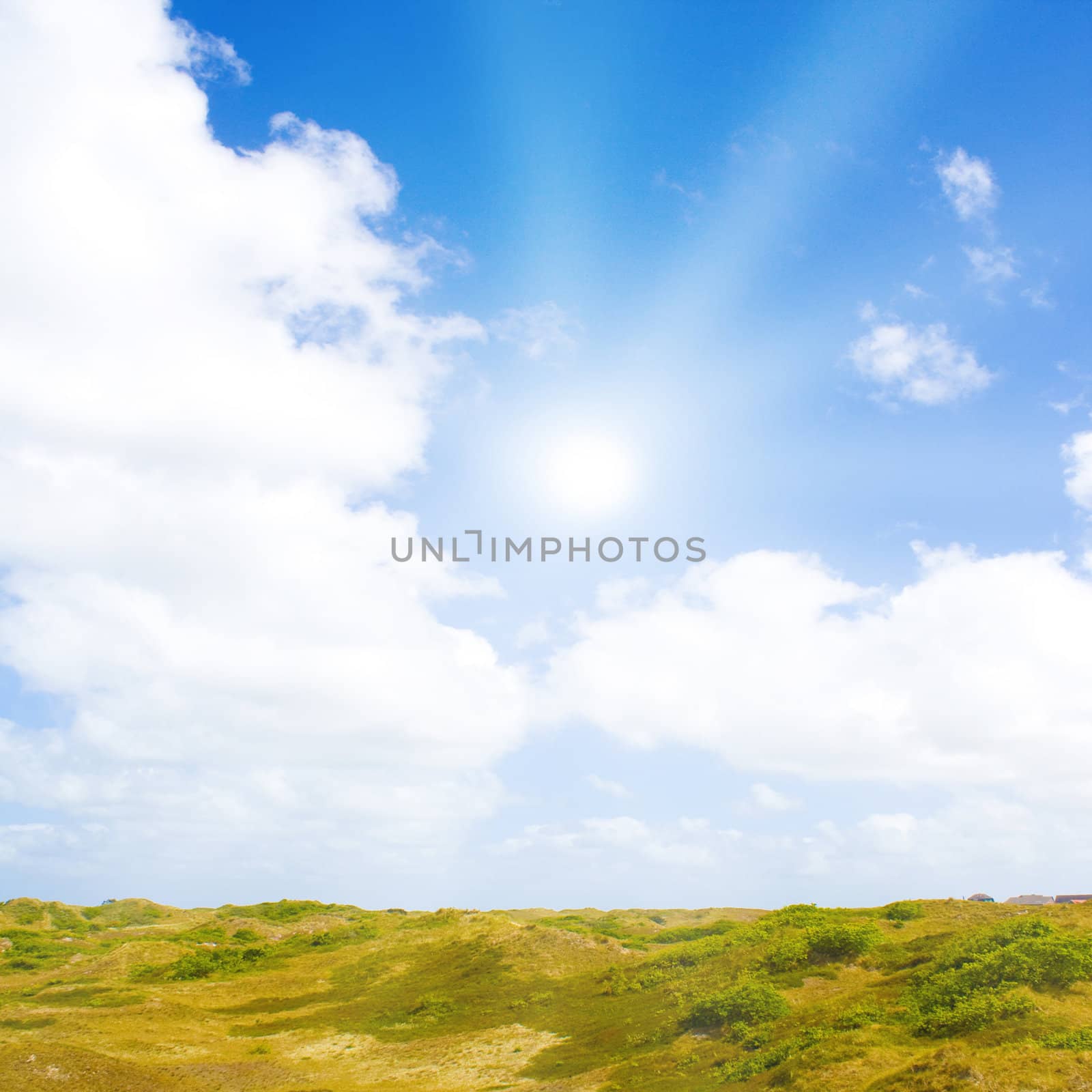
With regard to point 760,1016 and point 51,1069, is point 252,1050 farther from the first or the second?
point 760,1016

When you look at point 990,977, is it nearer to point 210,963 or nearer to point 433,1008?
point 433,1008

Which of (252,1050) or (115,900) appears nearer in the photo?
(252,1050)

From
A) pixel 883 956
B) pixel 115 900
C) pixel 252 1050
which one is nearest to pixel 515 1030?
pixel 252 1050

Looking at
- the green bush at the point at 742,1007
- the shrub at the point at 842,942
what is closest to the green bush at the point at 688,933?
the shrub at the point at 842,942

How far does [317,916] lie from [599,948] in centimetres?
5160

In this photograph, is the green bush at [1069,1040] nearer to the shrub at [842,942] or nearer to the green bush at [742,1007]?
the green bush at [742,1007]

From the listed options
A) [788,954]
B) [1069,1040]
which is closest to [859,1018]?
[1069,1040]

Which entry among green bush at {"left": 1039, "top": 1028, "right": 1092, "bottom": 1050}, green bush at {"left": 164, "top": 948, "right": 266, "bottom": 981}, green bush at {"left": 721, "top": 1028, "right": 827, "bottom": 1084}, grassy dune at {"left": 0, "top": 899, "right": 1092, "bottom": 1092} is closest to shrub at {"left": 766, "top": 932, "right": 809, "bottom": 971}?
grassy dune at {"left": 0, "top": 899, "right": 1092, "bottom": 1092}

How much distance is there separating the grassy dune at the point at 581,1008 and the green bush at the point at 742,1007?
0.11m

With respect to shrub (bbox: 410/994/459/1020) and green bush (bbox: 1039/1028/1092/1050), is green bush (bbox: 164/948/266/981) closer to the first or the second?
shrub (bbox: 410/994/459/1020)

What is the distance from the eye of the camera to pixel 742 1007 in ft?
120

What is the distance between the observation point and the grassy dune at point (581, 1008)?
27.9 metres

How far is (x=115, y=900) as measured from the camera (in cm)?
12106

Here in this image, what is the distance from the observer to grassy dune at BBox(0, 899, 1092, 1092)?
27875 mm
